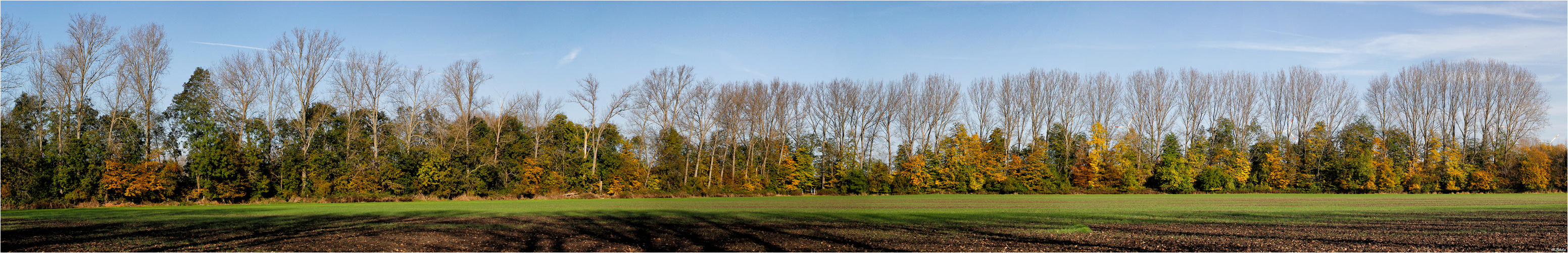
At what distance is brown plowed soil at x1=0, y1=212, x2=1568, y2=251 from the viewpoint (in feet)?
38.4

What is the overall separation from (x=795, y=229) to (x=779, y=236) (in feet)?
6.21

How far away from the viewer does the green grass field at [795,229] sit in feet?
39.2

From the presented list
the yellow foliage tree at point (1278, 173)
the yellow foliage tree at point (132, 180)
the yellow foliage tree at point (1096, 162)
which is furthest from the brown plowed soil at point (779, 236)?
the yellow foliage tree at point (1278, 173)

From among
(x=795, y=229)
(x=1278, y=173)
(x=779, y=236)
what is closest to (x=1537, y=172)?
(x=1278, y=173)

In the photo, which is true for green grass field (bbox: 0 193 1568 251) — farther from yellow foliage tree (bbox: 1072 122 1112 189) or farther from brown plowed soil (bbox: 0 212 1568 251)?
yellow foliage tree (bbox: 1072 122 1112 189)

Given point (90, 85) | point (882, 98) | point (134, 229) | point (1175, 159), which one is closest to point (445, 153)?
point (90, 85)

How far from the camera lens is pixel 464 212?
956 inches

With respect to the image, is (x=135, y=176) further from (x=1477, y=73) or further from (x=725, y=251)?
(x=1477, y=73)

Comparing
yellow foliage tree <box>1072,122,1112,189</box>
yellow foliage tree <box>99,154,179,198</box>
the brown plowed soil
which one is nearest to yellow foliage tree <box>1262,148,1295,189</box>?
yellow foliage tree <box>1072,122,1112,189</box>

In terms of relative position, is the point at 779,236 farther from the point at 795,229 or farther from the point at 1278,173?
the point at 1278,173

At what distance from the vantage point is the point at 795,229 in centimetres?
1583

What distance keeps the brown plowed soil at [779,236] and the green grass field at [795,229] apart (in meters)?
0.06

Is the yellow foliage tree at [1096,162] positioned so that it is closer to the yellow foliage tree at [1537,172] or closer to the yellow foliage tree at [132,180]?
the yellow foliage tree at [1537,172]

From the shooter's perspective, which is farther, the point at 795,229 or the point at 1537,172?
the point at 1537,172
